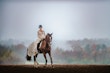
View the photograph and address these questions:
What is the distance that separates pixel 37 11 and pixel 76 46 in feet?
4.72

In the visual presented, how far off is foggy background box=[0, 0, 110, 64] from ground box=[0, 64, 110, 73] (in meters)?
0.27

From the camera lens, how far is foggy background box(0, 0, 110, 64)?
8.08m

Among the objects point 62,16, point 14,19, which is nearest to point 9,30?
point 14,19

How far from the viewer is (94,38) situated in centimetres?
807

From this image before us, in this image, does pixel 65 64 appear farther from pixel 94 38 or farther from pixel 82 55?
pixel 94 38

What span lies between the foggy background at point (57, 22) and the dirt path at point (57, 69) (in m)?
0.27

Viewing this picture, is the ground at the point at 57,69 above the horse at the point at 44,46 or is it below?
below

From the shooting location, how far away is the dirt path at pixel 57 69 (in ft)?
25.9

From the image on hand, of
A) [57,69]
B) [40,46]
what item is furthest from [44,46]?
[57,69]

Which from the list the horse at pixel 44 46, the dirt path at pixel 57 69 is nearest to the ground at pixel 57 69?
the dirt path at pixel 57 69

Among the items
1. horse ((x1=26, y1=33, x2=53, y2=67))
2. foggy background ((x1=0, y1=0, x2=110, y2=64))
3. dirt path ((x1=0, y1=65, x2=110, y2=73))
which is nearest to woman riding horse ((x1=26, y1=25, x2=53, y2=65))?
horse ((x1=26, y1=33, x2=53, y2=67))

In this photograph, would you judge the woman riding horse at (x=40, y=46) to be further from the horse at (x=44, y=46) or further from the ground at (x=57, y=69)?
the ground at (x=57, y=69)

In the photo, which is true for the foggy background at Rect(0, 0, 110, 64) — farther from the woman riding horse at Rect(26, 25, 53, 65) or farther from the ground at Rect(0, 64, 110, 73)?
the ground at Rect(0, 64, 110, 73)

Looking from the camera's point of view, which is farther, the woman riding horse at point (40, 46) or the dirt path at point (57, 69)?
the woman riding horse at point (40, 46)
